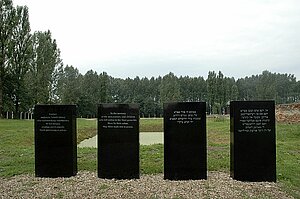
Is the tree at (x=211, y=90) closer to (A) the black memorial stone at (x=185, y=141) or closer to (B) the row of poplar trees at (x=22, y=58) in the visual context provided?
(B) the row of poplar trees at (x=22, y=58)

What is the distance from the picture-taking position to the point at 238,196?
5.68 m

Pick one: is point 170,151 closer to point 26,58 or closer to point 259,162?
point 259,162

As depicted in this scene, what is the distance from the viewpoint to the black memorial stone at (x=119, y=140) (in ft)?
22.8

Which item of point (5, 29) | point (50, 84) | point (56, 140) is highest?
point (5, 29)

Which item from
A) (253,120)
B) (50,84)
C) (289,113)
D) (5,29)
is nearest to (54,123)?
(253,120)

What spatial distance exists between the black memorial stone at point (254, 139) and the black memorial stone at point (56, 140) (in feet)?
10.7

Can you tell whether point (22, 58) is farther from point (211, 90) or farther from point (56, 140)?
point (211, 90)

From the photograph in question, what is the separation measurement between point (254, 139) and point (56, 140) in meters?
3.96

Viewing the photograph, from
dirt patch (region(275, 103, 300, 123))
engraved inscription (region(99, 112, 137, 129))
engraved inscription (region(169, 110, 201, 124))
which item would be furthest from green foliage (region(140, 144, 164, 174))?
dirt patch (region(275, 103, 300, 123))

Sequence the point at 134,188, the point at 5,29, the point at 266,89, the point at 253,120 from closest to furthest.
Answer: the point at 134,188, the point at 253,120, the point at 5,29, the point at 266,89

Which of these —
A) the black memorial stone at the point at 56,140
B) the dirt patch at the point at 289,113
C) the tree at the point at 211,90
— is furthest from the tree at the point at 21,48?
the tree at the point at 211,90

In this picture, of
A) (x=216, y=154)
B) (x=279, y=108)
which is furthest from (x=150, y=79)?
(x=216, y=154)

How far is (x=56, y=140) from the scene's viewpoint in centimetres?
721

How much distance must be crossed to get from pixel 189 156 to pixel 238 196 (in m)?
1.47
